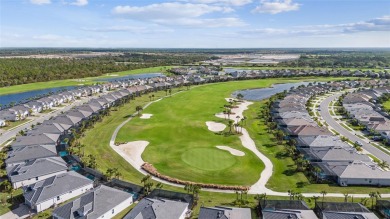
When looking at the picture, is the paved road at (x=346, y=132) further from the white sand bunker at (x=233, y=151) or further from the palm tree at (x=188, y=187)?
the palm tree at (x=188, y=187)

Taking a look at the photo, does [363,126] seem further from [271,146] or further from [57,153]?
[57,153]

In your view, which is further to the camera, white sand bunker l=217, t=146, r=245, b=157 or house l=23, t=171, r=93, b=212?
white sand bunker l=217, t=146, r=245, b=157

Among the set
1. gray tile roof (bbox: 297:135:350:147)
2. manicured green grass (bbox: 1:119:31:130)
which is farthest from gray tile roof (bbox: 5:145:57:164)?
gray tile roof (bbox: 297:135:350:147)

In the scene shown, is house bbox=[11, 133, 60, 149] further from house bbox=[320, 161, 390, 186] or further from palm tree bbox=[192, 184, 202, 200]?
house bbox=[320, 161, 390, 186]

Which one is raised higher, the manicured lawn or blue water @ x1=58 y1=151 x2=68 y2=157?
the manicured lawn

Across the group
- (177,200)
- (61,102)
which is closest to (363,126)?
(177,200)

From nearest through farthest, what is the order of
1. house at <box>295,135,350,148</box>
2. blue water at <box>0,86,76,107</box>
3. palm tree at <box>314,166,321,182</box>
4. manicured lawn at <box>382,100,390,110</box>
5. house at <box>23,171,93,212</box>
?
house at <box>23,171,93,212</box> → palm tree at <box>314,166,321,182</box> → house at <box>295,135,350,148</box> → manicured lawn at <box>382,100,390,110</box> → blue water at <box>0,86,76,107</box>

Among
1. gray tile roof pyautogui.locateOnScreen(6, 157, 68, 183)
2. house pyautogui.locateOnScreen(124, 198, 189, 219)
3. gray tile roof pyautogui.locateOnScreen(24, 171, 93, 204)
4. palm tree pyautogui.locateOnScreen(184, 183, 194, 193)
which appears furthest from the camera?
gray tile roof pyautogui.locateOnScreen(6, 157, 68, 183)

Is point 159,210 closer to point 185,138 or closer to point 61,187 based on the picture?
point 61,187
